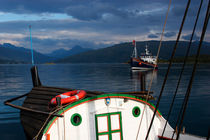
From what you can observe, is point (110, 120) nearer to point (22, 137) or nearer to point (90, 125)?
point (90, 125)

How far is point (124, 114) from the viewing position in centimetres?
796

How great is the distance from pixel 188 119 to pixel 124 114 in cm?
1105

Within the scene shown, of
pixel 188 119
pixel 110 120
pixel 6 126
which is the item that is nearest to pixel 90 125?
pixel 110 120

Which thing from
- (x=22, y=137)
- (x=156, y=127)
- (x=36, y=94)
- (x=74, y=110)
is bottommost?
(x=22, y=137)

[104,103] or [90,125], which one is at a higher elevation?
[104,103]

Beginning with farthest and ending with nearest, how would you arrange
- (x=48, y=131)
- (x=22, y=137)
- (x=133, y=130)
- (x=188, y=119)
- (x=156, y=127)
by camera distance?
(x=188, y=119) → (x=22, y=137) → (x=156, y=127) → (x=133, y=130) → (x=48, y=131)

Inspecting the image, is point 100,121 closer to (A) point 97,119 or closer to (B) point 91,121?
(A) point 97,119

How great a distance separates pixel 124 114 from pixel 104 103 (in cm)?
100

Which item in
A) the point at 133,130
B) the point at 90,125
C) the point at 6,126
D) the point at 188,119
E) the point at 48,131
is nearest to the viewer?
the point at 48,131

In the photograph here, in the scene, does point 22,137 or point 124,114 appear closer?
point 124,114

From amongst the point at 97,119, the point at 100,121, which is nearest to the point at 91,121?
the point at 97,119

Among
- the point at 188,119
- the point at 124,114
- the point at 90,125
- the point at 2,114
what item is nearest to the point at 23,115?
the point at 90,125

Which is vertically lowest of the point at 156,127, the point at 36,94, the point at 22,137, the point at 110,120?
the point at 22,137

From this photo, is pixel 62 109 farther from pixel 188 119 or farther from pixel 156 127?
pixel 188 119
